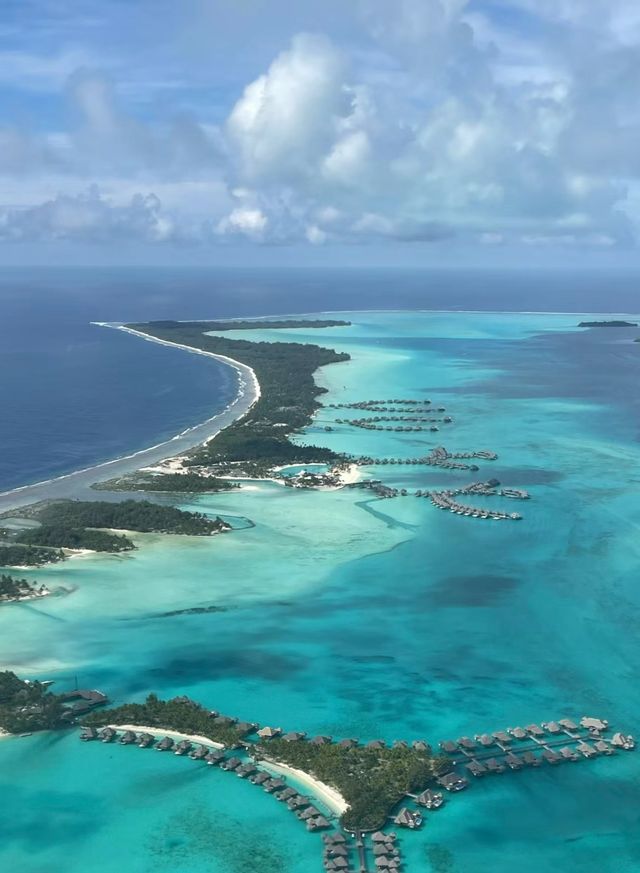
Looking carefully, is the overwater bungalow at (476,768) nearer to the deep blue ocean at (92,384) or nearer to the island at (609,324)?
the deep blue ocean at (92,384)

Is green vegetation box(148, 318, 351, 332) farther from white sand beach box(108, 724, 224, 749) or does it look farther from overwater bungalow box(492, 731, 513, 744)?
overwater bungalow box(492, 731, 513, 744)

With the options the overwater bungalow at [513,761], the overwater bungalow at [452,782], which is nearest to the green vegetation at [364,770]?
the overwater bungalow at [452,782]

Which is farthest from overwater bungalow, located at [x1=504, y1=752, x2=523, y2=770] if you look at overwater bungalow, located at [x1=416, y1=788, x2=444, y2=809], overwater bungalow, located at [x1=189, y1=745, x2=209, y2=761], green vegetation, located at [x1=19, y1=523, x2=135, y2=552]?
green vegetation, located at [x1=19, y1=523, x2=135, y2=552]

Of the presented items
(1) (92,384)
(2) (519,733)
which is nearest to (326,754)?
(2) (519,733)

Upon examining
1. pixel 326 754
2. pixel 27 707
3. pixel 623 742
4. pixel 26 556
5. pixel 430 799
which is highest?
pixel 26 556

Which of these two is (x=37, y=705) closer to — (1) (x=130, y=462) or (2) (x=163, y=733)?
(2) (x=163, y=733)

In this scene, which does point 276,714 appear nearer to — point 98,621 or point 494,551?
point 98,621
